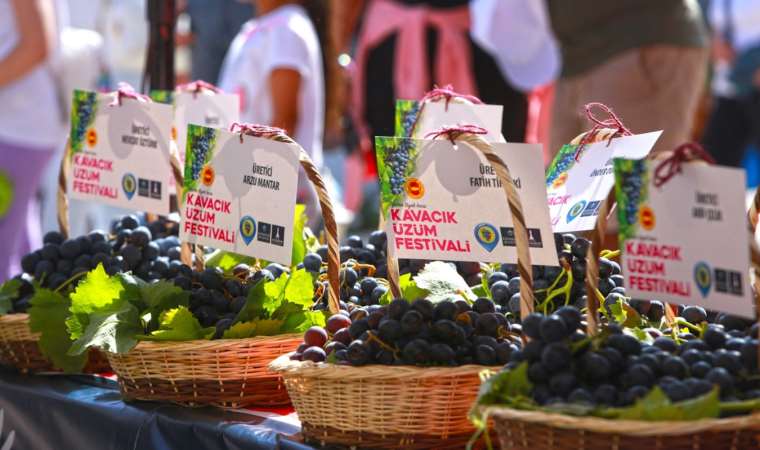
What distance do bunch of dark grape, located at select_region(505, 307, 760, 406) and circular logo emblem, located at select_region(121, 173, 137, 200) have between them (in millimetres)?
996

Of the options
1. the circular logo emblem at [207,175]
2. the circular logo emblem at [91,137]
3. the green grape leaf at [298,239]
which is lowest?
the green grape leaf at [298,239]

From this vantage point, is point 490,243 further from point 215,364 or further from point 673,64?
point 673,64

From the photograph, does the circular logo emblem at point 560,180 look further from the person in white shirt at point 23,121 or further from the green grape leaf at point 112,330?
the person in white shirt at point 23,121

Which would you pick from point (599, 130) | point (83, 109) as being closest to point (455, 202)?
point (599, 130)

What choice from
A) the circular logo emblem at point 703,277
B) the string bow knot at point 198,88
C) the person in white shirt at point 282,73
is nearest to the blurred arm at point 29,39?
the person in white shirt at point 282,73

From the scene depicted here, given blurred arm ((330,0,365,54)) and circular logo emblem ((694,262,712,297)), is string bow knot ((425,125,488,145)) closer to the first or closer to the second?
circular logo emblem ((694,262,712,297))

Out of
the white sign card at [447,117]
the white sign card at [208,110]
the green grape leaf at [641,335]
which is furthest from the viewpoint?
the white sign card at [208,110]

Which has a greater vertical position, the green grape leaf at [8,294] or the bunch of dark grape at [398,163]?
the bunch of dark grape at [398,163]

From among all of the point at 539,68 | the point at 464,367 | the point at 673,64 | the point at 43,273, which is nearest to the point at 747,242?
the point at 464,367

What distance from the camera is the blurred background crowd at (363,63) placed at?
3094 millimetres

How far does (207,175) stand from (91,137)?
42 centimetres

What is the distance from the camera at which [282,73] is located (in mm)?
3418

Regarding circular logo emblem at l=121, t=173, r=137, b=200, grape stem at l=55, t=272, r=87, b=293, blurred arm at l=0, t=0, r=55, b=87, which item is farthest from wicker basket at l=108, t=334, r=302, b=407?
blurred arm at l=0, t=0, r=55, b=87

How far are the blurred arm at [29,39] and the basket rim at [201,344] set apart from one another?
64.9 inches
